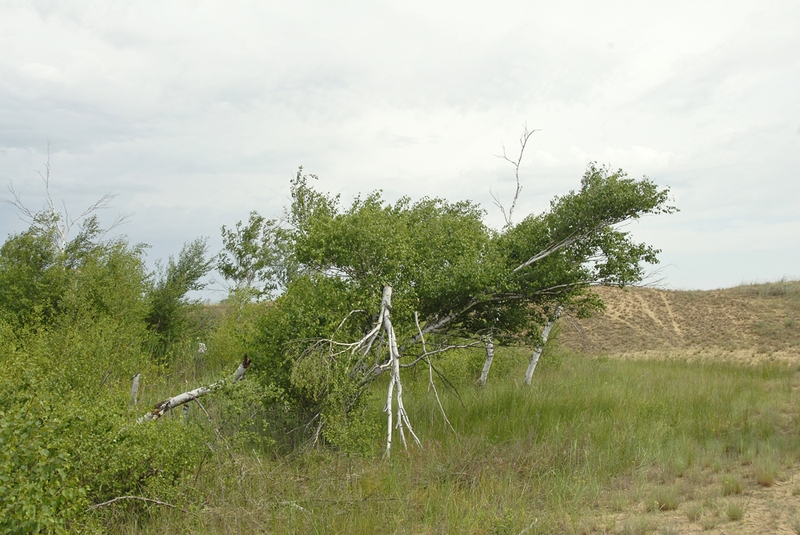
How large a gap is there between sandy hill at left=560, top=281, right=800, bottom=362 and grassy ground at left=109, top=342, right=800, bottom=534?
17.3 meters

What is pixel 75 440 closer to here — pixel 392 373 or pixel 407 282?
pixel 392 373

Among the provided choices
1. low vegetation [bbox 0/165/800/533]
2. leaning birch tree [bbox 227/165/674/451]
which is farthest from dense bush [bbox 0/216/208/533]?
leaning birch tree [bbox 227/165/674/451]

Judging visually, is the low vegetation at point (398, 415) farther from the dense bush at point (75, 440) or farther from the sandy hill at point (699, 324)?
the sandy hill at point (699, 324)

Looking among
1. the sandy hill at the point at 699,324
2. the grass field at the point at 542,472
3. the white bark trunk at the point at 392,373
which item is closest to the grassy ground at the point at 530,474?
the grass field at the point at 542,472

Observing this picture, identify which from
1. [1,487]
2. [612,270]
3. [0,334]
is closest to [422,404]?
[612,270]

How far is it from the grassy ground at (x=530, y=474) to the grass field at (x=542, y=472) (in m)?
0.03

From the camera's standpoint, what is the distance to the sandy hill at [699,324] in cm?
3419

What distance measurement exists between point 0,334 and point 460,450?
45.5 ft

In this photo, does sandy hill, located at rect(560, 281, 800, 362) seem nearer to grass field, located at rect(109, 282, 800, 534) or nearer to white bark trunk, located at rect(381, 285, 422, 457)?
grass field, located at rect(109, 282, 800, 534)

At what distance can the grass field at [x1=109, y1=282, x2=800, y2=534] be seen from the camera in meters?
7.59

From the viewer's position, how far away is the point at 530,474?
952cm

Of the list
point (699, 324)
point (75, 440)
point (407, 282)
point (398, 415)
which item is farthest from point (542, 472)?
point (699, 324)

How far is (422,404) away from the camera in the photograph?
45.5ft

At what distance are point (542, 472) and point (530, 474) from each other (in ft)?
1.83
